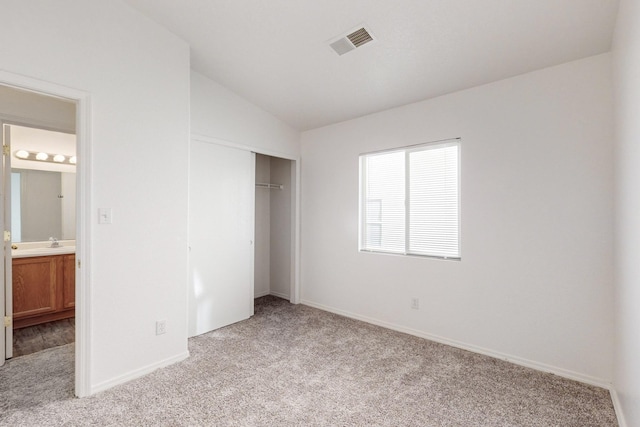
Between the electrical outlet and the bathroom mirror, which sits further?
the bathroom mirror

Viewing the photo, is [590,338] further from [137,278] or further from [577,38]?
[137,278]

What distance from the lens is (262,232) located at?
518cm

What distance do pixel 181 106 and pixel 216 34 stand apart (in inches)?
27.8

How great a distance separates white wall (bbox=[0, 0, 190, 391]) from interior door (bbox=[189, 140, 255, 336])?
574 mm

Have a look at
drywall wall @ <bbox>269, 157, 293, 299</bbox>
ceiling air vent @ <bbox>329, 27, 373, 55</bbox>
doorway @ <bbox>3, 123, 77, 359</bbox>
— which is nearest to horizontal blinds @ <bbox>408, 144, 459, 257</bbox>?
ceiling air vent @ <bbox>329, 27, 373, 55</bbox>

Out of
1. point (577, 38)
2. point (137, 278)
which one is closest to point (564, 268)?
point (577, 38)

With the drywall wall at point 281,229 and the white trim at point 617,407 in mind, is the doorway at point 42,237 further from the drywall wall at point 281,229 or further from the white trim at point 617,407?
the white trim at point 617,407

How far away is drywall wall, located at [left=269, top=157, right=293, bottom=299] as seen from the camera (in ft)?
16.2

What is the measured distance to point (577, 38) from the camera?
7.61 feet

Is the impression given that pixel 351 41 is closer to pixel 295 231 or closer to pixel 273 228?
pixel 295 231

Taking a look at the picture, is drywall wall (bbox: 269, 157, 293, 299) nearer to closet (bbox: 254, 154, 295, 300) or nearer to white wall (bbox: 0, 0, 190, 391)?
closet (bbox: 254, 154, 295, 300)

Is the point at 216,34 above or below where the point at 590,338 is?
above

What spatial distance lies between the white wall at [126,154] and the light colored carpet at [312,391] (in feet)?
1.09

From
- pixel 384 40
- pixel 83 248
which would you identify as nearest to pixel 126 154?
pixel 83 248
